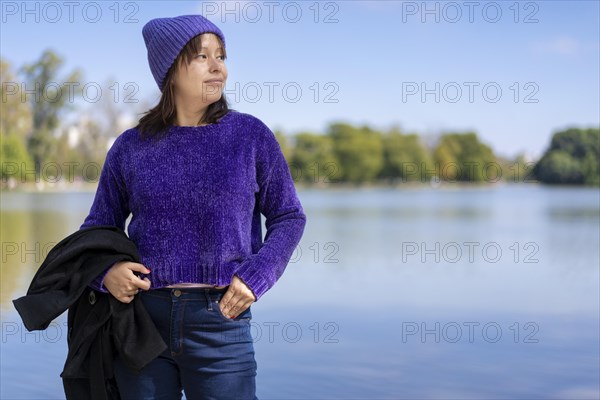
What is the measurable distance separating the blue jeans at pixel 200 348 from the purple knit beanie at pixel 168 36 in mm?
542

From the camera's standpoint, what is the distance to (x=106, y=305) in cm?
186

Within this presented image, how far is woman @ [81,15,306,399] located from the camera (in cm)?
177

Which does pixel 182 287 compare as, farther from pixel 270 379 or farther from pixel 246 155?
pixel 270 379

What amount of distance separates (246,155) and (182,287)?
0.35 meters

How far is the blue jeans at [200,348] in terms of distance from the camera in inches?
69.3

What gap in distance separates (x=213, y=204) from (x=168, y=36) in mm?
422

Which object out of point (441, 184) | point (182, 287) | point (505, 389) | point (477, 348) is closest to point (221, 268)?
point (182, 287)

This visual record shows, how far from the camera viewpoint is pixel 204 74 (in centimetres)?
185

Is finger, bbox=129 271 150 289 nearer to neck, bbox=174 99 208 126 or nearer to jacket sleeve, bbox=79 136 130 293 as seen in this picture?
jacket sleeve, bbox=79 136 130 293

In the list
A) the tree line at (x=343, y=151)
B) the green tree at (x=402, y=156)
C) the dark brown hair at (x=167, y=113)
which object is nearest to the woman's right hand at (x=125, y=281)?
the dark brown hair at (x=167, y=113)

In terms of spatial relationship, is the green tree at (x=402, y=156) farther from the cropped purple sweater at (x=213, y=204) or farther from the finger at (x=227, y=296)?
the finger at (x=227, y=296)

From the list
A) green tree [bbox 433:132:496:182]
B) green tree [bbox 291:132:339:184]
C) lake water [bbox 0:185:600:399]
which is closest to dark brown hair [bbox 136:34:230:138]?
lake water [bbox 0:185:600:399]

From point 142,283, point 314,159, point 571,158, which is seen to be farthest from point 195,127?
point 571,158

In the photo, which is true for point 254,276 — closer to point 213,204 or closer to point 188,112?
point 213,204
